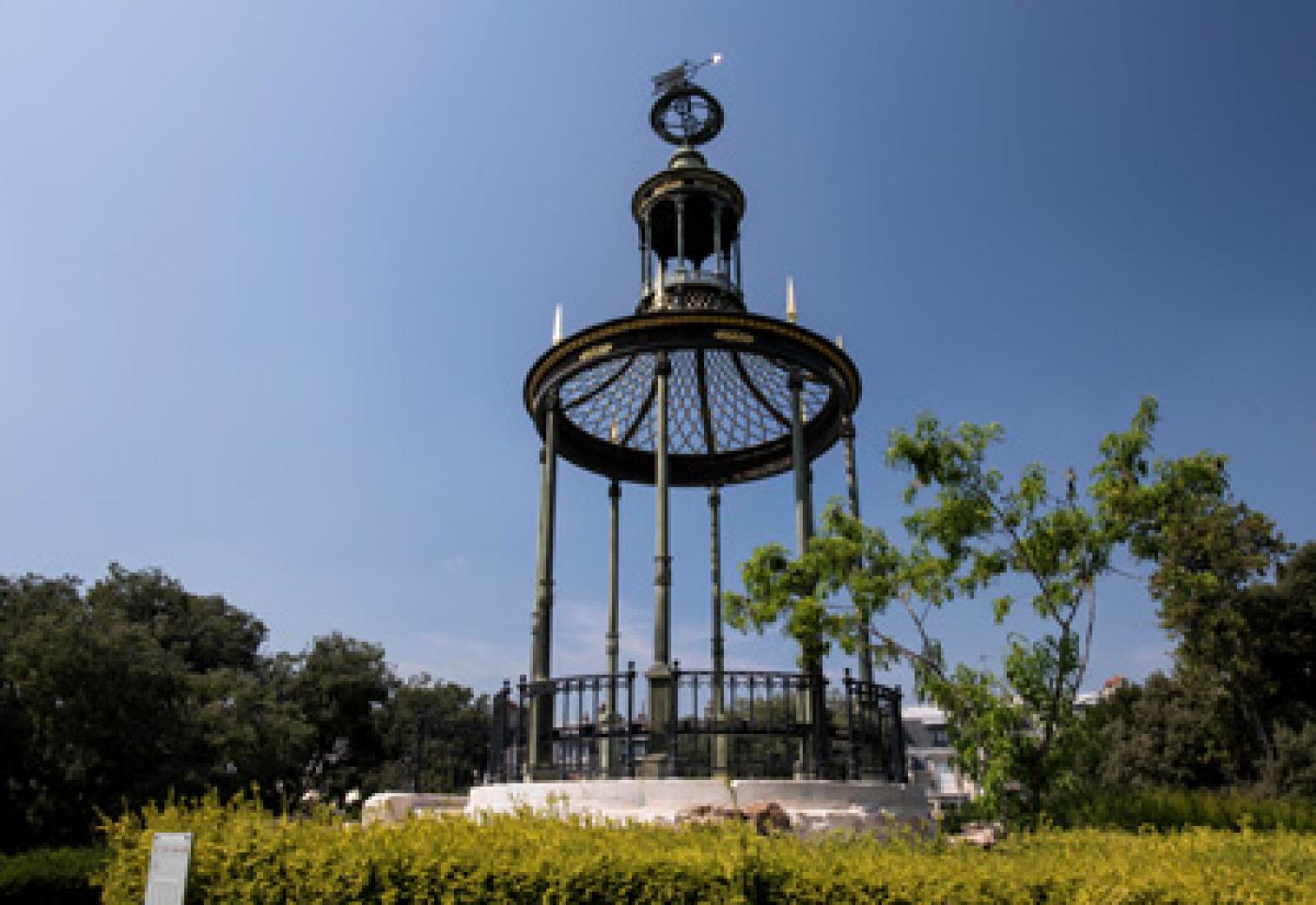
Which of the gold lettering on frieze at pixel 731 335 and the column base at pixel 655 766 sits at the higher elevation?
the gold lettering on frieze at pixel 731 335

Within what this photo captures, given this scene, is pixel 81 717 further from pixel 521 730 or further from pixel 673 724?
pixel 673 724

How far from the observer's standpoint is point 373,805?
41.2 feet

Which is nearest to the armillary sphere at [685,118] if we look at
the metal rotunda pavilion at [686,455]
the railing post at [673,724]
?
the metal rotunda pavilion at [686,455]

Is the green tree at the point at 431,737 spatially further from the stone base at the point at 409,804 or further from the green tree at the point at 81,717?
the green tree at the point at 81,717

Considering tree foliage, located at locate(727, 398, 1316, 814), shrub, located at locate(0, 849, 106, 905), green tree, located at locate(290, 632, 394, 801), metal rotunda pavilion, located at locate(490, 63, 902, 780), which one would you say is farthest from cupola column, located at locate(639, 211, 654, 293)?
green tree, located at locate(290, 632, 394, 801)

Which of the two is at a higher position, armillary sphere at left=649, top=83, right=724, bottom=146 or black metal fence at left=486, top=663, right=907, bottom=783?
armillary sphere at left=649, top=83, right=724, bottom=146

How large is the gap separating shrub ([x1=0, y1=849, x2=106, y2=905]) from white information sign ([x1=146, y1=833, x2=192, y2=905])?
585cm

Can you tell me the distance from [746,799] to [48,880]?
A: 8.55m

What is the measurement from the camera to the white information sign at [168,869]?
6316 mm

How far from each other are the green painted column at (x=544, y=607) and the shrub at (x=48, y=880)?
5509 mm

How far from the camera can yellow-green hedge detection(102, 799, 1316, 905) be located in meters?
5.58

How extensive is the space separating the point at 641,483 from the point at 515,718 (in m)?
7.15

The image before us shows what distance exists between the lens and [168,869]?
20.9 ft

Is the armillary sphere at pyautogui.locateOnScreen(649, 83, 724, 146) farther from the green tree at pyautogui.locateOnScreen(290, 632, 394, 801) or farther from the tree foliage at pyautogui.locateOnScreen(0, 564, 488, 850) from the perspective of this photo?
the green tree at pyautogui.locateOnScreen(290, 632, 394, 801)
